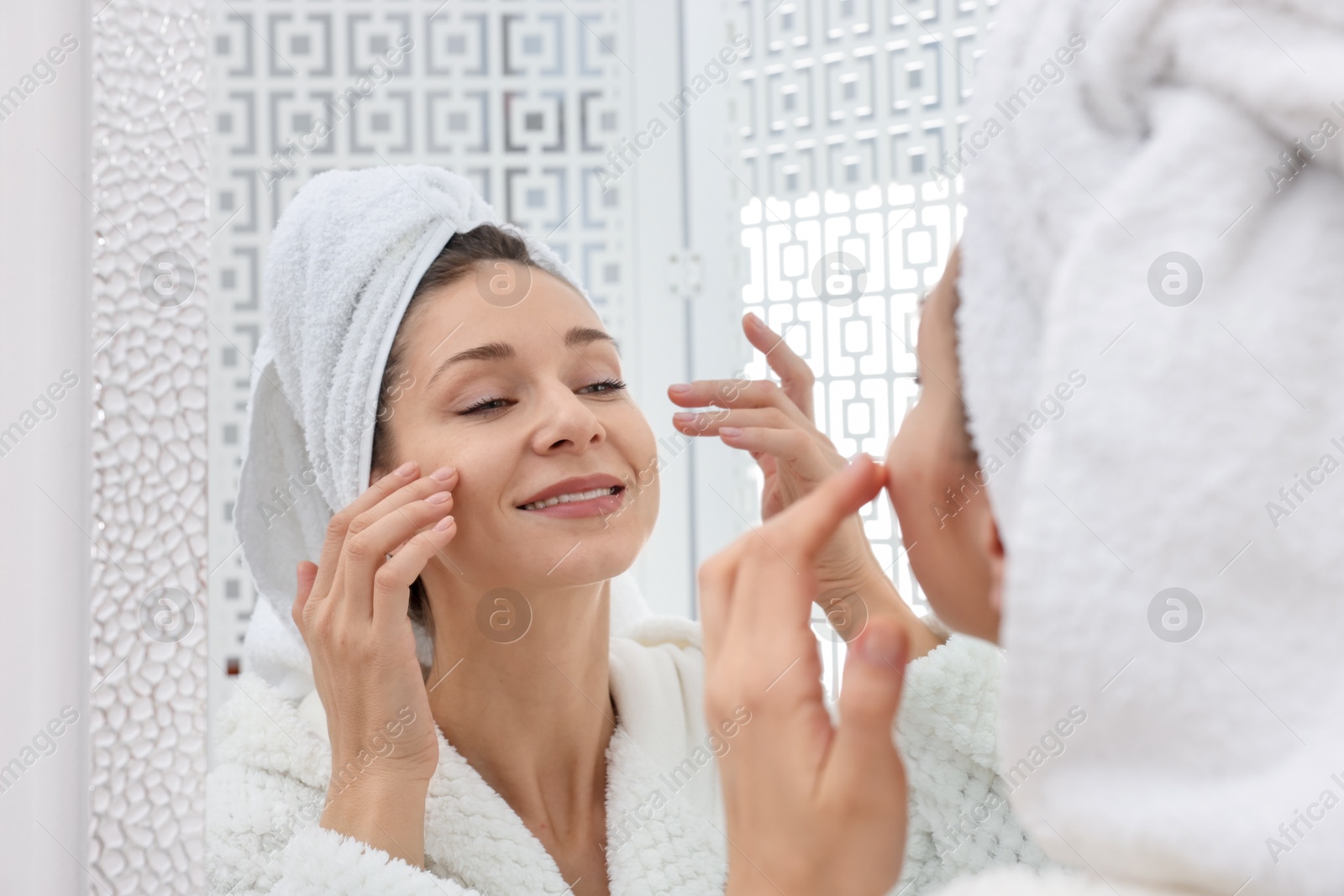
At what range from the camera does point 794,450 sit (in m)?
0.67

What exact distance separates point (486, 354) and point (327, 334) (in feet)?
0.42

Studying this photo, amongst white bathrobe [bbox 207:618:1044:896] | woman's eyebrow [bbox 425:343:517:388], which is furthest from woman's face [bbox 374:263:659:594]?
white bathrobe [bbox 207:618:1044:896]

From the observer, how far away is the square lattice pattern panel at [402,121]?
0.81 metres

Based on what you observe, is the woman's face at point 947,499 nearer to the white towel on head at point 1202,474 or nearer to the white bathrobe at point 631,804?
the white towel on head at point 1202,474

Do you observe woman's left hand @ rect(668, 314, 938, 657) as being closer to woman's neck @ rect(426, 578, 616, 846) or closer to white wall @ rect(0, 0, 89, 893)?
woman's neck @ rect(426, 578, 616, 846)

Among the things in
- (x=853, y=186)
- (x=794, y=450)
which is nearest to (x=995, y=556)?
(x=794, y=450)

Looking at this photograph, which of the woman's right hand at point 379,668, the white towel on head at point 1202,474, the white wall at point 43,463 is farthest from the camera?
the woman's right hand at point 379,668

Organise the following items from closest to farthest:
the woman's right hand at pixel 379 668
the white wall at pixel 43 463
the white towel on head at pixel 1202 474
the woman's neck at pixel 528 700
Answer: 1. the white towel on head at pixel 1202 474
2. the white wall at pixel 43 463
3. the woman's right hand at pixel 379 668
4. the woman's neck at pixel 528 700

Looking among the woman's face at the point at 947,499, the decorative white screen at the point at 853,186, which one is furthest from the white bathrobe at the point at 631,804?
the woman's face at the point at 947,499

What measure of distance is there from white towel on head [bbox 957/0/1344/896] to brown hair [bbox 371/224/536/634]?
505 millimetres

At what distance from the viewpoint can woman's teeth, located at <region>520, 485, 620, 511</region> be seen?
0.65 metres

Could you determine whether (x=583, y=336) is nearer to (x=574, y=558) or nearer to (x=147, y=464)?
(x=574, y=558)

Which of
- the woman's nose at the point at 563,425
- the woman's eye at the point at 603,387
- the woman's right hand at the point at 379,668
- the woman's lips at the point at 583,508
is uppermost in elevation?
the woman's eye at the point at 603,387

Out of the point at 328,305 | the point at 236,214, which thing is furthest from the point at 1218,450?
the point at 236,214
